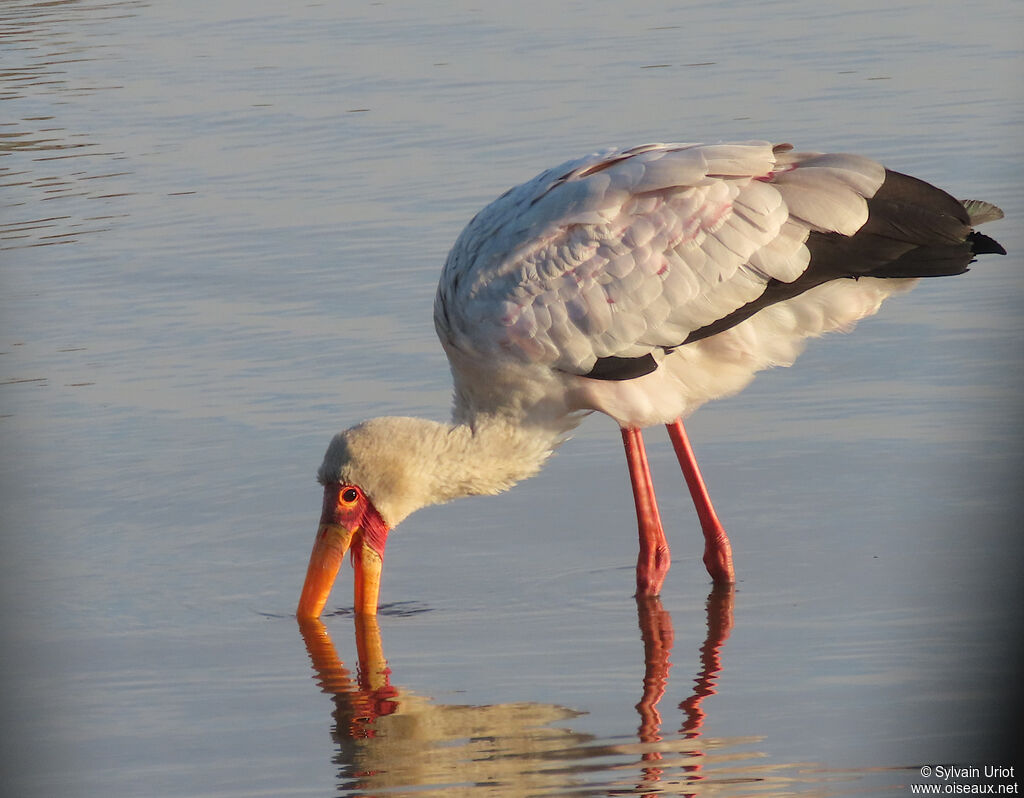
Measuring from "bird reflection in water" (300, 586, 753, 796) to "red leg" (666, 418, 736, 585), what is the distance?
1.97ft

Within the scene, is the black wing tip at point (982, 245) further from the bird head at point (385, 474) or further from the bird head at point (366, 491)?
the bird head at point (366, 491)

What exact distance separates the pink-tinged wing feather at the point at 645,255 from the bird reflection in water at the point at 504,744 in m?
1.20

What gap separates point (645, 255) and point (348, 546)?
1.62 m

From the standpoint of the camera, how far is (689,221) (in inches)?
260

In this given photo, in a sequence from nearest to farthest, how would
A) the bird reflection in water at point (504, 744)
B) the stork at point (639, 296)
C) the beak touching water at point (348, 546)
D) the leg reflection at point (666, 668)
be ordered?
the bird reflection in water at point (504, 744) → the leg reflection at point (666, 668) → the stork at point (639, 296) → the beak touching water at point (348, 546)

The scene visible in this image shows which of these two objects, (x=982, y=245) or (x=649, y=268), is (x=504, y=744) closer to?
(x=649, y=268)

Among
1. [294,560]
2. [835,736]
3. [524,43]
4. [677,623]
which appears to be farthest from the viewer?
[524,43]

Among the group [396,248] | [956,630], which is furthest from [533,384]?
[396,248]

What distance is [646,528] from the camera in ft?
22.6

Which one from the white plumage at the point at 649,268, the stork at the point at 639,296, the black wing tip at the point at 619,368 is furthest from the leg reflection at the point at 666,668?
the black wing tip at the point at 619,368

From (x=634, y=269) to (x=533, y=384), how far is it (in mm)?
589

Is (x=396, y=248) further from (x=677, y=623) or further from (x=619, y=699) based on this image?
(x=619, y=699)

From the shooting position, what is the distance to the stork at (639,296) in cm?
654

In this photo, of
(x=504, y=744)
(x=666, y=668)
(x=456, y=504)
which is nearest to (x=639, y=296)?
(x=666, y=668)
